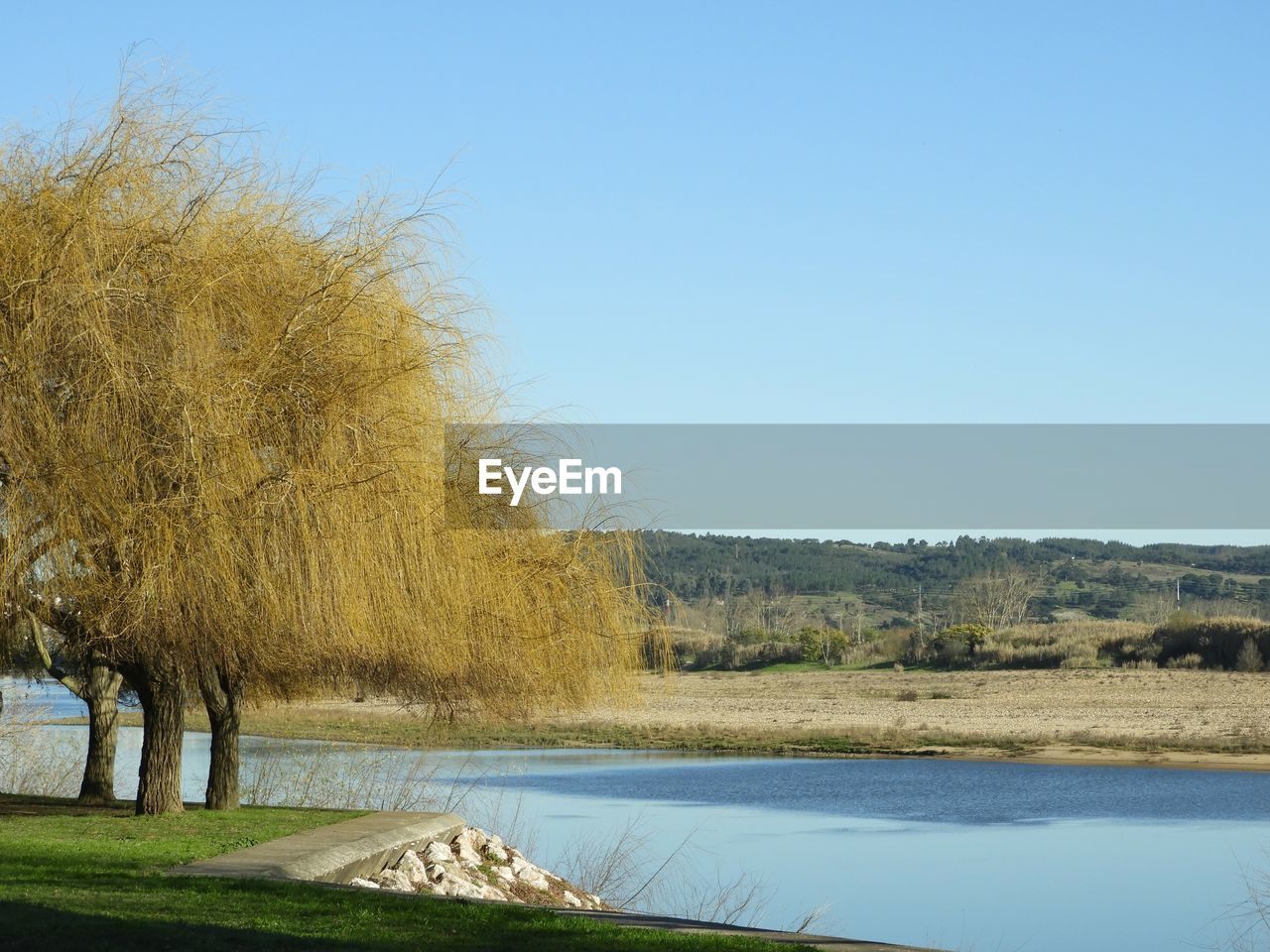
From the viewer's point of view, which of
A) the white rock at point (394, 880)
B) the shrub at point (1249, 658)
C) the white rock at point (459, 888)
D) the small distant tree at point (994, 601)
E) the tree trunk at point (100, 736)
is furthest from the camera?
the small distant tree at point (994, 601)

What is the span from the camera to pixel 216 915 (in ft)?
31.6

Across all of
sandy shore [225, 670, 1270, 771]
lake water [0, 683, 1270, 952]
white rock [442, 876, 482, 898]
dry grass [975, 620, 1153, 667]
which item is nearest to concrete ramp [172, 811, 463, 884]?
white rock [442, 876, 482, 898]

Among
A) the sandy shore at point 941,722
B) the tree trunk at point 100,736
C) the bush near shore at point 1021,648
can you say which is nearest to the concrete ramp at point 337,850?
the tree trunk at point 100,736

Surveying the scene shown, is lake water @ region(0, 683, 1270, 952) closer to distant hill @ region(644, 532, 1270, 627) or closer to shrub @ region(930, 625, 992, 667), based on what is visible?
shrub @ region(930, 625, 992, 667)

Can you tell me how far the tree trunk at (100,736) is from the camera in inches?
746

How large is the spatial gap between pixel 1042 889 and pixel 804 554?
114442 mm

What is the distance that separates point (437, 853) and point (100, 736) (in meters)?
6.90

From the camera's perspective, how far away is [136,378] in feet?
42.5

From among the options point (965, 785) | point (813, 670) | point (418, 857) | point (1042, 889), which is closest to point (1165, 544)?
point (813, 670)

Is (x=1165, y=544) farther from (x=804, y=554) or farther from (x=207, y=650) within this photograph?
(x=207, y=650)

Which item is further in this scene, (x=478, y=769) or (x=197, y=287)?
(x=478, y=769)

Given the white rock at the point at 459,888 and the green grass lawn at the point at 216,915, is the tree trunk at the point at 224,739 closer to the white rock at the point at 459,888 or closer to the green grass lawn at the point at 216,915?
the white rock at the point at 459,888

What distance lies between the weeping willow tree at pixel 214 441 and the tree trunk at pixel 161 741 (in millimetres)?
24

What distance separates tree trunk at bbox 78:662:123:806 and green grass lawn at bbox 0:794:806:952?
619 centimetres
